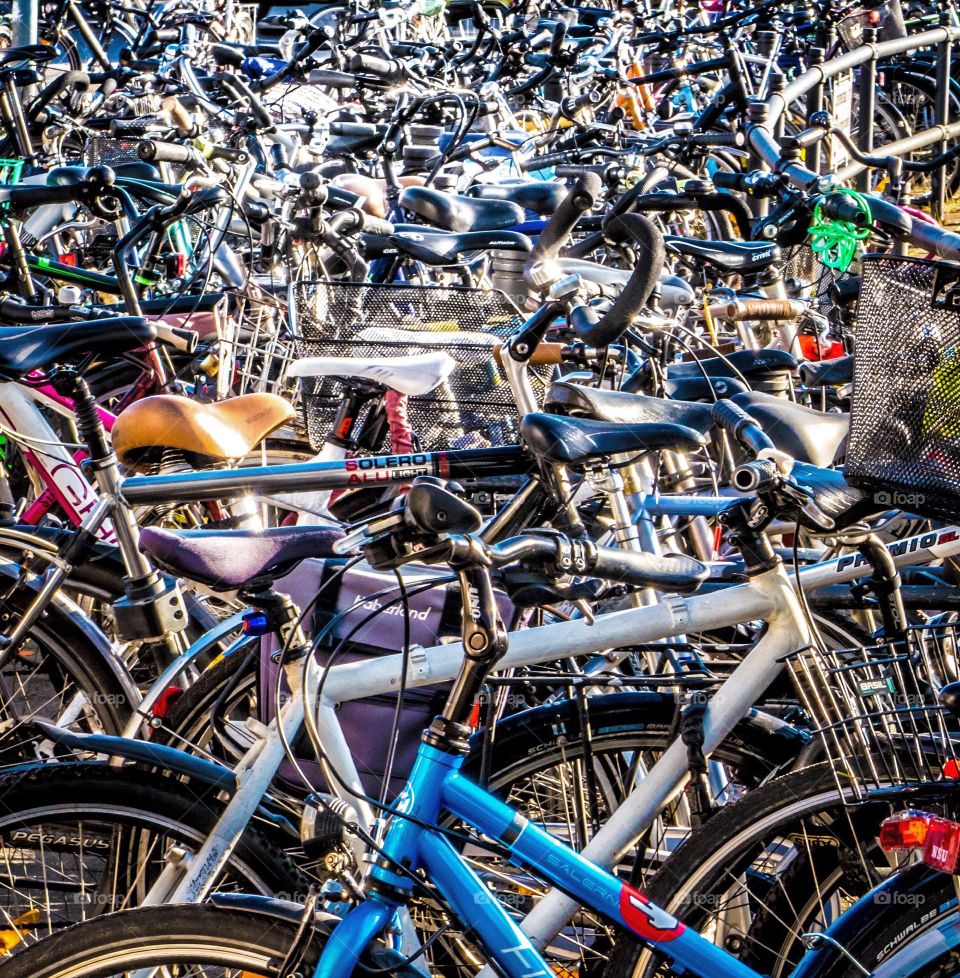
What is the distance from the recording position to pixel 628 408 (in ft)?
9.32

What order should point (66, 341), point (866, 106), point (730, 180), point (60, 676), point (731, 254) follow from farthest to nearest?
point (866, 106)
point (730, 180)
point (731, 254)
point (60, 676)
point (66, 341)

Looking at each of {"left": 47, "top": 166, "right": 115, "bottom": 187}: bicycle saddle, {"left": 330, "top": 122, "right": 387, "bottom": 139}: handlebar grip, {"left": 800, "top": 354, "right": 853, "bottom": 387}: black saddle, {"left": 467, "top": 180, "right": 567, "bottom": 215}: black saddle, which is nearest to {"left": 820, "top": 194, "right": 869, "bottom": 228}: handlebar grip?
{"left": 800, "top": 354, "right": 853, "bottom": 387}: black saddle

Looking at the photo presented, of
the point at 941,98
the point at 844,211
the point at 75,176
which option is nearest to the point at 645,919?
the point at 844,211

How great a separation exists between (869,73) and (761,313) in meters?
3.66

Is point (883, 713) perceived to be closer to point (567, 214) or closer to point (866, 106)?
point (567, 214)

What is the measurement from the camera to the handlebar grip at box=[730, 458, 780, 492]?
220 cm

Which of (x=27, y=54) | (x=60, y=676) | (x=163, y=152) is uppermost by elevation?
(x=27, y=54)

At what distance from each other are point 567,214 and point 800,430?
0.95 metres

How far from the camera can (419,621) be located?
2.85 meters

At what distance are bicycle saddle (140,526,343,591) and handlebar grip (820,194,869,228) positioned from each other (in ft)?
5.61

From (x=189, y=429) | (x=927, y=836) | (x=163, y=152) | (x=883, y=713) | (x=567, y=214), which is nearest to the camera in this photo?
(x=927, y=836)

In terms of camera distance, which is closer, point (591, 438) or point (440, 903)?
point (440, 903)

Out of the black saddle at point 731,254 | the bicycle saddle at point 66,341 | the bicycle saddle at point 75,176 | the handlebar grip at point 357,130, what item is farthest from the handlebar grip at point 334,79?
the bicycle saddle at point 66,341

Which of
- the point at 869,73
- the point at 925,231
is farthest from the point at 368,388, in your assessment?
the point at 869,73
